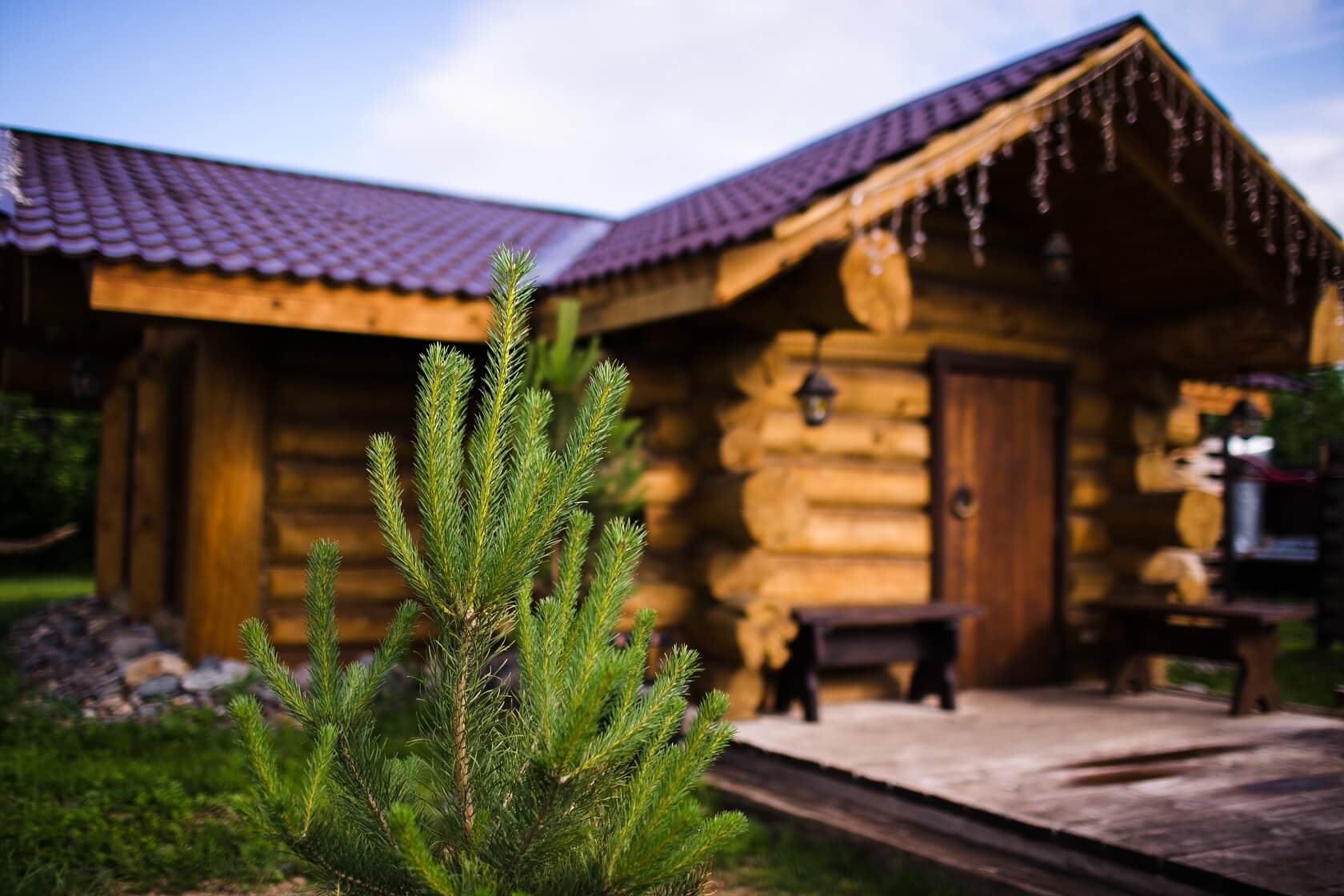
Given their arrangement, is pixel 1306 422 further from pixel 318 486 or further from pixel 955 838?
pixel 318 486

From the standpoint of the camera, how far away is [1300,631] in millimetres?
13117

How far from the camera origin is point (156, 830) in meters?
4.34

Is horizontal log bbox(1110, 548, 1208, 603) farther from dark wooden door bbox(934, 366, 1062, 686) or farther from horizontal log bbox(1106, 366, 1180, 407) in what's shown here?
horizontal log bbox(1106, 366, 1180, 407)

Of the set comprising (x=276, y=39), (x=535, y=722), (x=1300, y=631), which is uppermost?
(x=276, y=39)

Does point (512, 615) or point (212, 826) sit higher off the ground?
point (512, 615)

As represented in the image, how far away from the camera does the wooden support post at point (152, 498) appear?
8.80 metres

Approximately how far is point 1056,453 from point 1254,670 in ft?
6.82

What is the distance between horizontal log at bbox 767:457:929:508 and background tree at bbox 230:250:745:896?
192 inches

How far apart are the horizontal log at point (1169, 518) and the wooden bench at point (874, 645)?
2216 mm

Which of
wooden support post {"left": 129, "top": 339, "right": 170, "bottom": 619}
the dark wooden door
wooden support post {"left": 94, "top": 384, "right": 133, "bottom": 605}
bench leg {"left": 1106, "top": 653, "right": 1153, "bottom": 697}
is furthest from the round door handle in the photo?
wooden support post {"left": 94, "top": 384, "right": 133, "bottom": 605}

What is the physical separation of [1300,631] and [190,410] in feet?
42.6

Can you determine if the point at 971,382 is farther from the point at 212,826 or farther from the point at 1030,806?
the point at 212,826

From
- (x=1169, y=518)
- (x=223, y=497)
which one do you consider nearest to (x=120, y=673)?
(x=223, y=497)

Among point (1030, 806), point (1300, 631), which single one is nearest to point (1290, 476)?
point (1300, 631)
